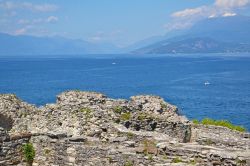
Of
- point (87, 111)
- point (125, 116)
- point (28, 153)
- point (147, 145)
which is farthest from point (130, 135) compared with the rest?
point (28, 153)

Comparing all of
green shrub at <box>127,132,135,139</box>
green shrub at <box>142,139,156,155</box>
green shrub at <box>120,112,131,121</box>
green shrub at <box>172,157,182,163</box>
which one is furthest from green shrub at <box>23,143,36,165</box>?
green shrub at <box>120,112,131,121</box>

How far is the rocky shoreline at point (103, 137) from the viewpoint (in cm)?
1620

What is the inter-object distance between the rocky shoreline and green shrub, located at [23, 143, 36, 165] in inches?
6.0

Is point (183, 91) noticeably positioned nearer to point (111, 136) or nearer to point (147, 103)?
point (147, 103)

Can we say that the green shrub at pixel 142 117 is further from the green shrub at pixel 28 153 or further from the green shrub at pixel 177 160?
the green shrub at pixel 177 160

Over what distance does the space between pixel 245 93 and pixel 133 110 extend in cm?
13255

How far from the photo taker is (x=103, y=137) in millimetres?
20609

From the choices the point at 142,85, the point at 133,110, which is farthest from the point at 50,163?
the point at 142,85

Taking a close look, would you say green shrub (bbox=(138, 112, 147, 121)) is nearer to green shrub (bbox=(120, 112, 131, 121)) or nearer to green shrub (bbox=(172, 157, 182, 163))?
green shrub (bbox=(120, 112, 131, 121))

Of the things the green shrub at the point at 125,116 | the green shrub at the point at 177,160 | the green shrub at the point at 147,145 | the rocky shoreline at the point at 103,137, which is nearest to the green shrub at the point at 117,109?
the rocky shoreline at the point at 103,137

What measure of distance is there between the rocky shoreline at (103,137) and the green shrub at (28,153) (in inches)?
6.0

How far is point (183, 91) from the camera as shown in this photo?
517 ft

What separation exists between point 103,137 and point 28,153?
12.7 feet

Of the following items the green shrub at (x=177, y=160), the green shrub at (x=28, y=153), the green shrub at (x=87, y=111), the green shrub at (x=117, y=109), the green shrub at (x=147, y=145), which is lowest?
the green shrub at (x=28, y=153)
